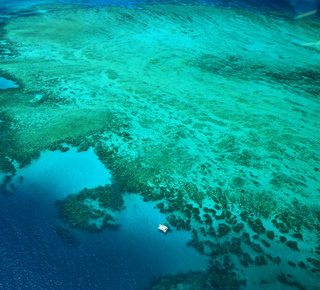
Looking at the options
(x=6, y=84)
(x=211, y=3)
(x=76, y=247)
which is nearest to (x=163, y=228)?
(x=76, y=247)

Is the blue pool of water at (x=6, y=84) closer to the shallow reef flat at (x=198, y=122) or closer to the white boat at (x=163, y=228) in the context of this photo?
the shallow reef flat at (x=198, y=122)

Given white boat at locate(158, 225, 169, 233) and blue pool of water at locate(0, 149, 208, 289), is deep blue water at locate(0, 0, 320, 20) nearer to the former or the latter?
blue pool of water at locate(0, 149, 208, 289)

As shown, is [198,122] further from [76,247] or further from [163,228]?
[76,247]

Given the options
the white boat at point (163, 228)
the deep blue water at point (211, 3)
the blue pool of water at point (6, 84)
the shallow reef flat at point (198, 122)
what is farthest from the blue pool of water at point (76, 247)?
the deep blue water at point (211, 3)

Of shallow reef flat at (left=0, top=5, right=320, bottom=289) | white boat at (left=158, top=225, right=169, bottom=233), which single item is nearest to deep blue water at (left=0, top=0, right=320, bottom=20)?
shallow reef flat at (left=0, top=5, right=320, bottom=289)

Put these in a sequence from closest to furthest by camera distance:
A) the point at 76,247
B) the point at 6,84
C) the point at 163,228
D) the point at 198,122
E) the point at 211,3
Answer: the point at 76,247 → the point at 163,228 → the point at 198,122 → the point at 6,84 → the point at 211,3

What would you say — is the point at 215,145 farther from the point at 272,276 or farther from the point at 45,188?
the point at 45,188
